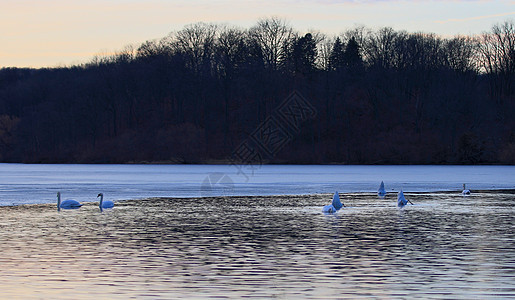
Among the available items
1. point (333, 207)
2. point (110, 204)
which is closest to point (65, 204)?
point (110, 204)

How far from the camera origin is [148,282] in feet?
41.5

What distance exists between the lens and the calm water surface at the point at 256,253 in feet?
39.7

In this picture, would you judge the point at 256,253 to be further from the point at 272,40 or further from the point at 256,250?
the point at 272,40

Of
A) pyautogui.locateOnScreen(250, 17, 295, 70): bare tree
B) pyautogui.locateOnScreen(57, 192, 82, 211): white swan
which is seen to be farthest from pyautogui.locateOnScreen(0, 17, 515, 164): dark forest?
pyautogui.locateOnScreen(57, 192, 82, 211): white swan

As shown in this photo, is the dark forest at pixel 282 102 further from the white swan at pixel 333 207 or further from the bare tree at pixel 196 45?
the white swan at pixel 333 207

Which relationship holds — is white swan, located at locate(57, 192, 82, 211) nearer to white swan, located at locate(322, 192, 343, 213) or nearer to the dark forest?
white swan, located at locate(322, 192, 343, 213)

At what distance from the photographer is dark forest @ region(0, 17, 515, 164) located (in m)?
93.4

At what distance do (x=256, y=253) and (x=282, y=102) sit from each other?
294 feet

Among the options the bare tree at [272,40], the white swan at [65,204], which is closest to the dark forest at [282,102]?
the bare tree at [272,40]

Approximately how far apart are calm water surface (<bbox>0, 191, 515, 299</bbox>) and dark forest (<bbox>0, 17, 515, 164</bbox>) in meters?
65.1

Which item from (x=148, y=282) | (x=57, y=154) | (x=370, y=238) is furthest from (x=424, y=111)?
(x=148, y=282)

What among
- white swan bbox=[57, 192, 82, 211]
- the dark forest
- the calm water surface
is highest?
the dark forest

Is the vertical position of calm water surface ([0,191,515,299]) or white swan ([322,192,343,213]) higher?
white swan ([322,192,343,213])

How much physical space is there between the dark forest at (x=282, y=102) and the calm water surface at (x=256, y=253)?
65.1 m
